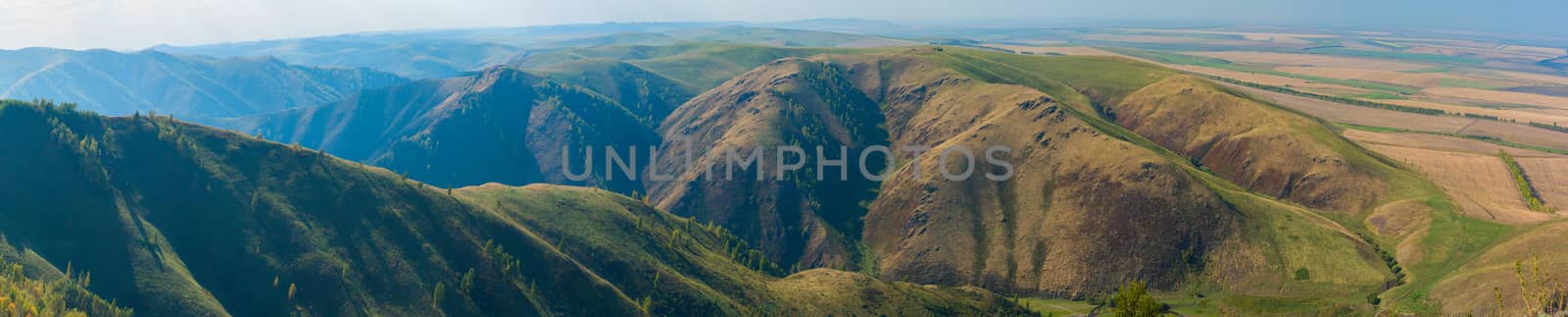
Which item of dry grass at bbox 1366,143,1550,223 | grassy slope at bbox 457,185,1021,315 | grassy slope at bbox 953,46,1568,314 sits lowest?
grassy slope at bbox 457,185,1021,315

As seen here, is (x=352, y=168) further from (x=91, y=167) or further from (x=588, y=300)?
(x=588, y=300)

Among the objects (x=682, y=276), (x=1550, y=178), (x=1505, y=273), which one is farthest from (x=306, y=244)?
(x=1550, y=178)

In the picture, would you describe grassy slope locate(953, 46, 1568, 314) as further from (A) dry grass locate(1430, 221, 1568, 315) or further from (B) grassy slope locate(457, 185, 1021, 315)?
(B) grassy slope locate(457, 185, 1021, 315)

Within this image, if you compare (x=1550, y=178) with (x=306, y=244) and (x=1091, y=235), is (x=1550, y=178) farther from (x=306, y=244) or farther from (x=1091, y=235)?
(x=306, y=244)

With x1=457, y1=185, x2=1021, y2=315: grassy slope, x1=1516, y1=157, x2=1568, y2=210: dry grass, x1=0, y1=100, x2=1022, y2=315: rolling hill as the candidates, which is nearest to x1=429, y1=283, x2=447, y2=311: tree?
x1=0, y1=100, x2=1022, y2=315: rolling hill

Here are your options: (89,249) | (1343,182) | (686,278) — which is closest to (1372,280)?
(1343,182)

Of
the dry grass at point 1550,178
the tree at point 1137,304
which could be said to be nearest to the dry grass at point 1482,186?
the dry grass at point 1550,178
